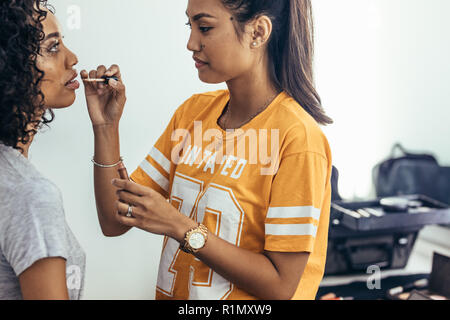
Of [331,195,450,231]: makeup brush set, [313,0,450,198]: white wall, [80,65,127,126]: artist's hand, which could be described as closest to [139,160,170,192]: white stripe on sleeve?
[80,65,127,126]: artist's hand

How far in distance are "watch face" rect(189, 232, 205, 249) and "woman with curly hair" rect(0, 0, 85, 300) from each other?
0.17 metres

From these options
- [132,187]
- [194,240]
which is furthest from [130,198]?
[194,240]

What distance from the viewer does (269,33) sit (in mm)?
793

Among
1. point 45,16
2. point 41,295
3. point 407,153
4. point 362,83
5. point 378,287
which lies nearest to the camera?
point 41,295

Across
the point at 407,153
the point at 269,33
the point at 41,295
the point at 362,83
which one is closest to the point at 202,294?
the point at 41,295

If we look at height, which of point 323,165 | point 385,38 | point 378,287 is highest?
point 385,38

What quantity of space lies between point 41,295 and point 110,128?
39cm

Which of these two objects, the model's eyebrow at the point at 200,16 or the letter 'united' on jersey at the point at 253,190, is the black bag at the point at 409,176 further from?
the model's eyebrow at the point at 200,16

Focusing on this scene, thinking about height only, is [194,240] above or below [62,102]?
below

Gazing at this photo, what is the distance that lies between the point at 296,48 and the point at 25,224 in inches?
21.8

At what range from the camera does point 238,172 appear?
0.76 meters

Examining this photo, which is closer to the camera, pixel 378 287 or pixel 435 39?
pixel 378 287

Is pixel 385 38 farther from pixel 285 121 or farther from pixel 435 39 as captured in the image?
pixel 285 121

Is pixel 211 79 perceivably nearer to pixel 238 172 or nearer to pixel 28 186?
pixel 238 172
